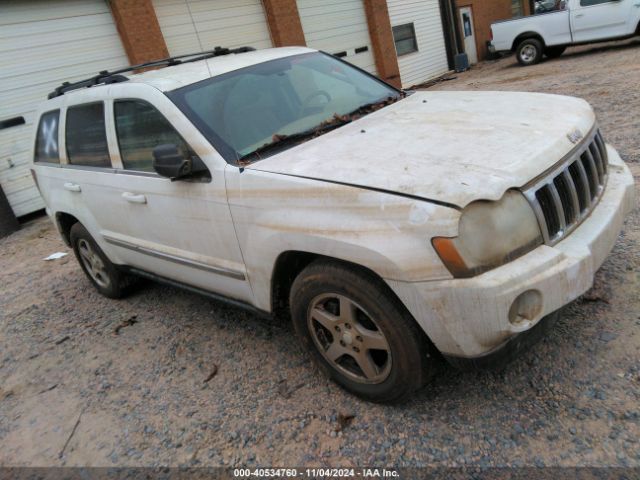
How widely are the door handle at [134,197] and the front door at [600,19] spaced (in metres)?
13.7

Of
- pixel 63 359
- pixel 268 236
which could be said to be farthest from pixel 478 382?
pixel 63 359

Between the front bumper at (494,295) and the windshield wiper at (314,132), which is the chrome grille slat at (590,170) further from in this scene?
the windshield wiper at (314,132)

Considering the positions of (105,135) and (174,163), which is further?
(105,135)

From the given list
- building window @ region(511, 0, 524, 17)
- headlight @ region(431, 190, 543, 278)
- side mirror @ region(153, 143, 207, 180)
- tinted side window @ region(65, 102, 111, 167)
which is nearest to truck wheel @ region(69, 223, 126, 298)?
tinted side window @ region(65, 102, 111, 167)

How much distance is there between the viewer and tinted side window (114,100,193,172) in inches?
119

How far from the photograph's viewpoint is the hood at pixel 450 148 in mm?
2076

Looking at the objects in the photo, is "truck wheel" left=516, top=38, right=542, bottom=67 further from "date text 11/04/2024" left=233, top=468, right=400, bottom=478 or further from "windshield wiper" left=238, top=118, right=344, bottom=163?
"date text 11/04/2024" left=233, top=468, right=400, bottom=478

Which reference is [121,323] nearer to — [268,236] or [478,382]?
[268,236]

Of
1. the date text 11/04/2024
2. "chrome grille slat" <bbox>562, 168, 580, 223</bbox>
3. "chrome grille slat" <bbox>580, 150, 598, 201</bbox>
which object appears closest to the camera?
the date text 11/04/2024

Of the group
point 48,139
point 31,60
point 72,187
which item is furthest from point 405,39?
point 72,187

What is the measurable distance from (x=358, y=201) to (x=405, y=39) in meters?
15.4

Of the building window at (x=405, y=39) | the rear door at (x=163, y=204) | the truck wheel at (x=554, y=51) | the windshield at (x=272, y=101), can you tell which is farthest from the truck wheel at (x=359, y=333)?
the building window at (x=405, y=39)

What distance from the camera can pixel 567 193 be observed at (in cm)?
231

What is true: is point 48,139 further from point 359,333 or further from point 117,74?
point 359,333
